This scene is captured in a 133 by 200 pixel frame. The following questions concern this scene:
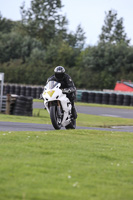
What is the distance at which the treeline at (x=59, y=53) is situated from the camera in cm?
6091

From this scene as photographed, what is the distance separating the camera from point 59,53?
72.7m

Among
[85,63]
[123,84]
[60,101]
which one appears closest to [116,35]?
[85,63]

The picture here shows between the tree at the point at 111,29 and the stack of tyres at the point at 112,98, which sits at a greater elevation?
the tree at the point at 111,29

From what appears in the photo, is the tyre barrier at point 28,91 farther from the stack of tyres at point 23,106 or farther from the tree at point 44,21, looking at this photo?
the tree at point 44,21

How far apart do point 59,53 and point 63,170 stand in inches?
2614

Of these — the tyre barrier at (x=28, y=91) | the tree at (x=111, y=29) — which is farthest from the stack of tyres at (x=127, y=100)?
the tree at (x=111, y=29)

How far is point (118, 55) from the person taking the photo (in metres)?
63.2

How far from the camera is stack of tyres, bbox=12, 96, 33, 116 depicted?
24328 millimetres

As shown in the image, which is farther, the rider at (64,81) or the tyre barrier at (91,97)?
the tyre barrier at (91,97)

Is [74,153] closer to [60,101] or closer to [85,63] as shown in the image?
[60,101]

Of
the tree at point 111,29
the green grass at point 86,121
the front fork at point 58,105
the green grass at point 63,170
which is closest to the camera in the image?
the green grass at point 63,170

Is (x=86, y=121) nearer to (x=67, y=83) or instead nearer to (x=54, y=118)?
(x=67, y=83)

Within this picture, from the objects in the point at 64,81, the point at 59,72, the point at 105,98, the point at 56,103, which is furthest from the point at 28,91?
the point at 56,103

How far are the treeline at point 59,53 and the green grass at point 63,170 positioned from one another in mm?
48069
